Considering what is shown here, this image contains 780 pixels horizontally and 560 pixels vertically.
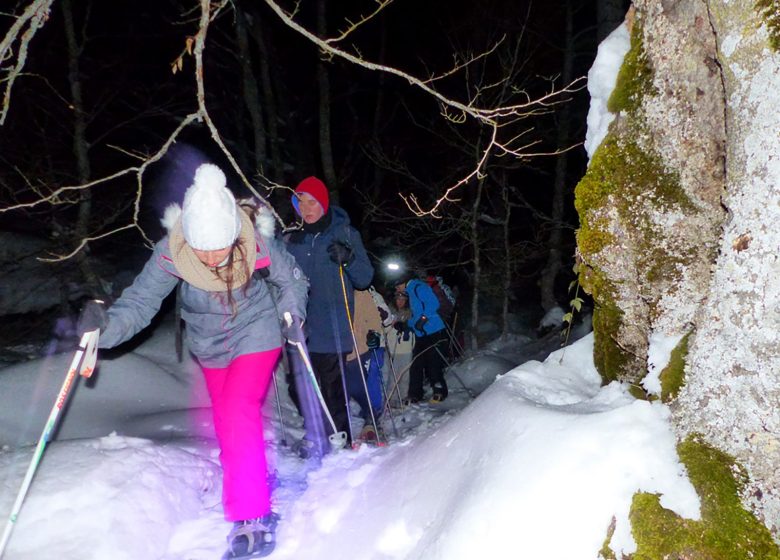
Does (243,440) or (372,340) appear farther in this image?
(372,340)

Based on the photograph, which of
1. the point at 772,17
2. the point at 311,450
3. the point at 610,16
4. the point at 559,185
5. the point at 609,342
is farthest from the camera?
the point at 559,185

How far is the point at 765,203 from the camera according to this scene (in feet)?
5.56

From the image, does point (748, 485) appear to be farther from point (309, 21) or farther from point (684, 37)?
point (309, 21)

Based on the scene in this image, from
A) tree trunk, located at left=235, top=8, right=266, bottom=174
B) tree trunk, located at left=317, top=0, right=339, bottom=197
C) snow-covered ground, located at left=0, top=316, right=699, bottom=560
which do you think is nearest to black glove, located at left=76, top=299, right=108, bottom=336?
snow-covered ground, located at left=0, top=316, right=699, bottom=560

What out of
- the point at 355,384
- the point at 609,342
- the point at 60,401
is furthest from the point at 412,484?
the point at 355,384

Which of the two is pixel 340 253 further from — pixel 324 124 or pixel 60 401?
pixel 324 124

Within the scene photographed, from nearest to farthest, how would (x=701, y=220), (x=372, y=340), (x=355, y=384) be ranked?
(x=701, y=220) < (x=355, y=384) < (x=372, y=340)

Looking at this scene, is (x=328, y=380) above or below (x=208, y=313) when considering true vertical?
below

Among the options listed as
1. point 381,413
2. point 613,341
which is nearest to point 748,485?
point 613,341

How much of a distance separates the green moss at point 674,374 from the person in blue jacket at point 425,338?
569 cm

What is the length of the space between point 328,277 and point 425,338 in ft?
12.3

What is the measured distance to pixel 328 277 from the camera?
463 cm

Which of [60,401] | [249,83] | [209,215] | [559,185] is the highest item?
[249,83]

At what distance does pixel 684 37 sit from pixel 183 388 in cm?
611
